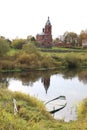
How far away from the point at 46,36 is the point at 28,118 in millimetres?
92617

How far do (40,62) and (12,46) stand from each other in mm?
24726

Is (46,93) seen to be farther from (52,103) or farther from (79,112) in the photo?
(79,112)

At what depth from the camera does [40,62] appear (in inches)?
2672

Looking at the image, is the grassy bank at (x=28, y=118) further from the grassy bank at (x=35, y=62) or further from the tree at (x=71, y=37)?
the tree at (x=71, y=37)

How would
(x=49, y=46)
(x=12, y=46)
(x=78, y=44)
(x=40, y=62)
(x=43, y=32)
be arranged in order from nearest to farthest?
(x=40, y=62) → (x=12, y=46) → (x=49, y=46) → (x=43, y=32) → (x=78, y=44)

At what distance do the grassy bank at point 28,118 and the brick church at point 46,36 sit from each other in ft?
269

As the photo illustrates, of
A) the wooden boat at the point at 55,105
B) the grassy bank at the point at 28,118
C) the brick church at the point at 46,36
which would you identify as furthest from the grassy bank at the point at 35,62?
the grassy bank at the point at 28,118

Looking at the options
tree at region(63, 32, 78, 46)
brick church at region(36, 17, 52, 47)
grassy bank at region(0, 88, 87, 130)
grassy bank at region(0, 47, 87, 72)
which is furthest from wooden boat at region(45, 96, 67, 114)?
tree at region(63, 32, 78, 46)

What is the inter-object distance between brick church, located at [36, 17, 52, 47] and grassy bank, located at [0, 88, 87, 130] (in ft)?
269

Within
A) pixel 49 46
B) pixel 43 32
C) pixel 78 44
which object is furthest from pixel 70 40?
pixel 49 46

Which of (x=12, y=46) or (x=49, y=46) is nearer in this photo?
(x=12, y=46)

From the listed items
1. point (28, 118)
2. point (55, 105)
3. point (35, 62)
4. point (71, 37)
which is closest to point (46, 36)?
point (71, 37)

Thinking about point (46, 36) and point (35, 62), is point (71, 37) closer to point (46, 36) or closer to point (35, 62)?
point (46, 36)

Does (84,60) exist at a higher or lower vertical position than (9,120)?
lower
